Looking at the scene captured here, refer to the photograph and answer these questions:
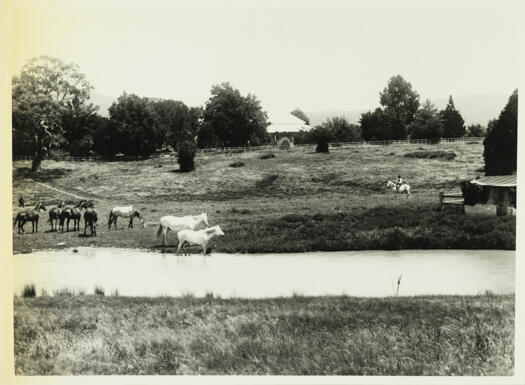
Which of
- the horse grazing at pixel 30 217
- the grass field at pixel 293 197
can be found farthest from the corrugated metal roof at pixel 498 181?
the horse grazing at pixel 30 217

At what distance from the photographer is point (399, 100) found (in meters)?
9.05

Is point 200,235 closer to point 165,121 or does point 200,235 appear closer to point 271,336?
point 165,121

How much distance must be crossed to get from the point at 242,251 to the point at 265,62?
2941 mm

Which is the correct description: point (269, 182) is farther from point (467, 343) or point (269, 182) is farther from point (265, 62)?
point (467, 343)

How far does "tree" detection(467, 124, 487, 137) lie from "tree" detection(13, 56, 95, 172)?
5.86 meters

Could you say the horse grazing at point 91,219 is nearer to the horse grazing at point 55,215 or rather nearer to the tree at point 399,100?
the horse grazing at point 55,215

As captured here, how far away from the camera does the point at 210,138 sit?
995cm

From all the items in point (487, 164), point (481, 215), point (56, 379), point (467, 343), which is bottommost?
point (56, 379)

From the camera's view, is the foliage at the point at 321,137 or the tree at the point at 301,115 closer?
the tree at the point at 301,115

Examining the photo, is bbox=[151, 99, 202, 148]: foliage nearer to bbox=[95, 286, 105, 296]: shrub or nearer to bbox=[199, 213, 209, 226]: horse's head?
bbox=[199, 213, 209, 226]: horse's head

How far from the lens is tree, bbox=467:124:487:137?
8.99 meters

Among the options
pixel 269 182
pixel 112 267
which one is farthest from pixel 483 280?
pixel 112 267

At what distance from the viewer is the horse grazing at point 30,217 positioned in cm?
913

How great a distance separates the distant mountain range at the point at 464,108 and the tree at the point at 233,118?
2.90 ft
